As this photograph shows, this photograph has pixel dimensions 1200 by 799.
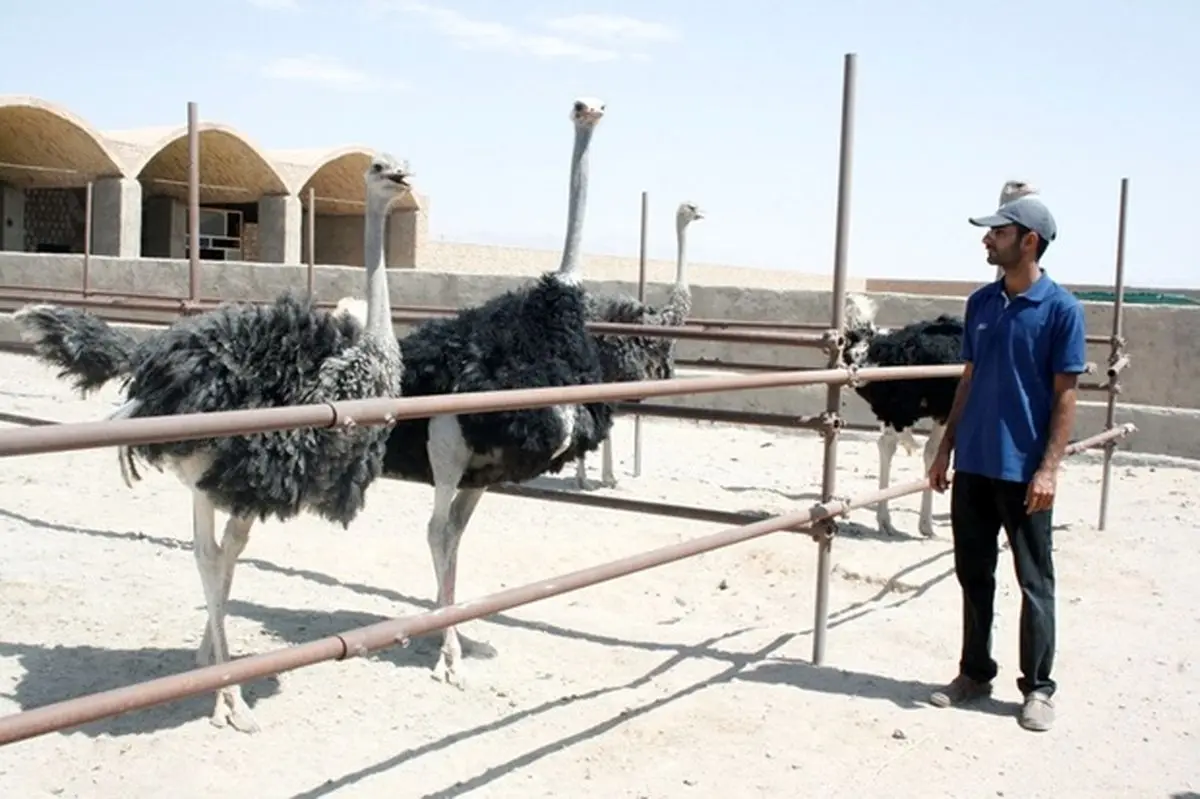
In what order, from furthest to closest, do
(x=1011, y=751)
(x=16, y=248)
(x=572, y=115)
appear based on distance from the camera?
(x=16, y=248), (x=572, y=115), (x=1011, y=751)

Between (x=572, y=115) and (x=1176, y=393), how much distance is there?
21.5 feet

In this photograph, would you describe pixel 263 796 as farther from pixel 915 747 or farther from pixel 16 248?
pixel 16 248

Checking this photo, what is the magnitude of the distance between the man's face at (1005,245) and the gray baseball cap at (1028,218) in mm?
22

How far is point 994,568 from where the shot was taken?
13.4 ft

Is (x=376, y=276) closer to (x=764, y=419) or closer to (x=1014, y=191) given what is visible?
(x=764, y=419)

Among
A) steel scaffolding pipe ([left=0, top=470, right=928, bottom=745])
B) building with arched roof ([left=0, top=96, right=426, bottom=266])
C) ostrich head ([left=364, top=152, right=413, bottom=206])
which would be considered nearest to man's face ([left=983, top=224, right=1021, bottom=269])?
steel scaffolding pipe ([left=0, top=470, right=928, bottom=745])

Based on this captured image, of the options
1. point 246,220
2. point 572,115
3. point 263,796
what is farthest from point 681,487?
point 246,220

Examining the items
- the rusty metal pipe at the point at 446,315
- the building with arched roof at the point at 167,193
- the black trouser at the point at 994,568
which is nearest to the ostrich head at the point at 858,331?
the rusty metal pipe at the point at 446,315

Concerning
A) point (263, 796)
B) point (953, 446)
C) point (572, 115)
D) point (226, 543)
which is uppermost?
point (572, 115)

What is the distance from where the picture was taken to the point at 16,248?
22984 millimetres

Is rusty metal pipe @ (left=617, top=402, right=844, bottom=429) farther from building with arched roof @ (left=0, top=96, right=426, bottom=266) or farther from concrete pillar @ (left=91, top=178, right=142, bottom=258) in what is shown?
concrete pillar @ (left=91, top=178, right=142, bottom=258)

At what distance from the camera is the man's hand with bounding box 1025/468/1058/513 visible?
3.80m

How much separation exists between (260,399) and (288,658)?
57.1 inches

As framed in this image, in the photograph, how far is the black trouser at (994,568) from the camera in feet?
12.9
